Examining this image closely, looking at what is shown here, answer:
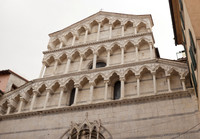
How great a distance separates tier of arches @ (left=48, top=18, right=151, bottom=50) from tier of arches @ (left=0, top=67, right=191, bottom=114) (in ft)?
7.88

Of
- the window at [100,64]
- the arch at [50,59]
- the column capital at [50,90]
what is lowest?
the column capital at [50,90]

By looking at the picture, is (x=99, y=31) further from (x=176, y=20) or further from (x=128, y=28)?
(x=176, y=20)

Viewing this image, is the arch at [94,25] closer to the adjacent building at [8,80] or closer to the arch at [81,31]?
the arch at [81,31]

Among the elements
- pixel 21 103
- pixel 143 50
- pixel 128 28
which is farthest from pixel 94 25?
pixel 21 103

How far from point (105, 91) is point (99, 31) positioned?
3.82m

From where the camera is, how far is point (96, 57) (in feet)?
38.7

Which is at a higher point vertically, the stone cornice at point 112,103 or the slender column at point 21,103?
the slender column at point 21,103

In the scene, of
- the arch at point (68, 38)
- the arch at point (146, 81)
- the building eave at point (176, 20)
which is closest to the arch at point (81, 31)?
the arch at point (68, 38)

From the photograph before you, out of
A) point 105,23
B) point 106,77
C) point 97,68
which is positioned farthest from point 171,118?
point 105,23

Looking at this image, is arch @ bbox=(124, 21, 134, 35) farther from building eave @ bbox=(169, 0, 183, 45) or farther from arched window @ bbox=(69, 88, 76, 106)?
arched window @ bbox=(69, 88, 76, 106)

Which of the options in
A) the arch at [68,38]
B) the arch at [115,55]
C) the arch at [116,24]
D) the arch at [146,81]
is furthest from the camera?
the arch at [68,38]

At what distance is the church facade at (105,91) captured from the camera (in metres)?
8.91

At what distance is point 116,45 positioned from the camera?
467 inches

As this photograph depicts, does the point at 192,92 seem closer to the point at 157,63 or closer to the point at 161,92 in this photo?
the point at 161,92
